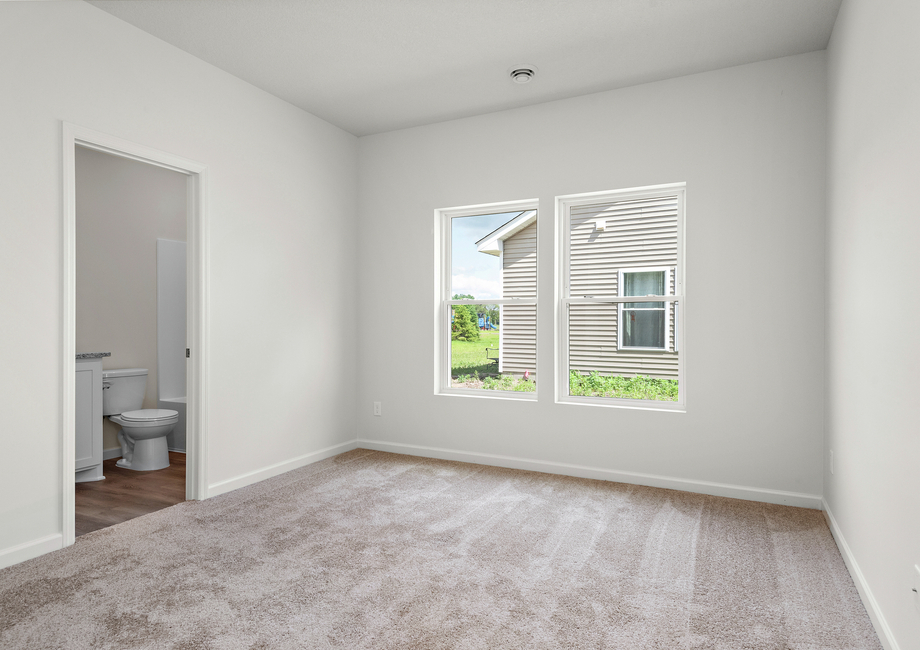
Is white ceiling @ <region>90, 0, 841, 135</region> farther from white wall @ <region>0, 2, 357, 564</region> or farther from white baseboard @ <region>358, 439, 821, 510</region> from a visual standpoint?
white baseboard @ <region>358, 439, 821, 510</region>

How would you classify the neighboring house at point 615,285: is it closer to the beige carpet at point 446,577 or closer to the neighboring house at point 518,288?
the neighboring house at point 518,288

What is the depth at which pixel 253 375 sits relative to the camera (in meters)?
3.87

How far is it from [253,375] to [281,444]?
0.59 m

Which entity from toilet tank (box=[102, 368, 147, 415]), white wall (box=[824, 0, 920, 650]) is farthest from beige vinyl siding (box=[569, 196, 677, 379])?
toilet tank (box=[102, 368, 147, 415])

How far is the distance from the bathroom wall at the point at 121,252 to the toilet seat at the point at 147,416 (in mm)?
465

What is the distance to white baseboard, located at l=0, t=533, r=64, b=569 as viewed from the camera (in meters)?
2.49

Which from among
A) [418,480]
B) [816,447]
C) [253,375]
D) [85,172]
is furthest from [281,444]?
[816,447]

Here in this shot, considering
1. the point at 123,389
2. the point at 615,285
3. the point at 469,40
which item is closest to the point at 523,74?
the point at 469,40

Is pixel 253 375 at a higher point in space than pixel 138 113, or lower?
lower

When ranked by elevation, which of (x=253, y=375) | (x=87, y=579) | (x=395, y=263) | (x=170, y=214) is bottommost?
(x=87, y=579)

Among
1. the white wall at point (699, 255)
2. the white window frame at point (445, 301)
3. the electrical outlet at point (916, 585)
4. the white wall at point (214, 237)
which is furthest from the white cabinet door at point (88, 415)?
the electrical outlet at point (916, 585)

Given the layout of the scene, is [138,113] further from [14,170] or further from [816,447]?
[816,447]

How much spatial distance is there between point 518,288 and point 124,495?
121 inches

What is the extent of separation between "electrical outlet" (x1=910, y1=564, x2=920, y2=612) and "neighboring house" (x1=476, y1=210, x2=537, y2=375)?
276cm
